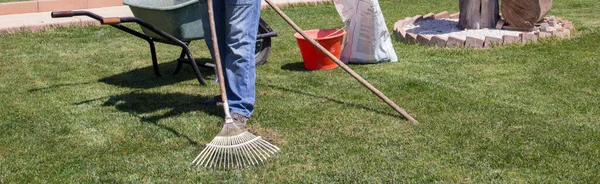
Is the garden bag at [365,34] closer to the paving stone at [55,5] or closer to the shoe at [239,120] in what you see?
the shoe at [239,120]

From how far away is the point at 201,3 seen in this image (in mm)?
4488

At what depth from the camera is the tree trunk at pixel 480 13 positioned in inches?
284

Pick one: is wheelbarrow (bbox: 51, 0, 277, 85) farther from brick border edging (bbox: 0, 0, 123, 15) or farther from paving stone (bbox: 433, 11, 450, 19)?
brick border edging (bbox: 0, 0, 123, 15)

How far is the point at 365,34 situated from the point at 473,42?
114cm

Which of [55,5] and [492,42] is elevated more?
[492,42]

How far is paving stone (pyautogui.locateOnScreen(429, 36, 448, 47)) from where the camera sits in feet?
22.1

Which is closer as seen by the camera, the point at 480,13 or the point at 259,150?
the point at 259,150

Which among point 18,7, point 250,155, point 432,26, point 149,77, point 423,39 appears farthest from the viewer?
point 18,7

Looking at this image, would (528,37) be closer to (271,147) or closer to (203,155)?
(271,147)

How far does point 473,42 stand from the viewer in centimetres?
661

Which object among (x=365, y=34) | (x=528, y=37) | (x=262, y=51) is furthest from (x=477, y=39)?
(x=262, y=51)

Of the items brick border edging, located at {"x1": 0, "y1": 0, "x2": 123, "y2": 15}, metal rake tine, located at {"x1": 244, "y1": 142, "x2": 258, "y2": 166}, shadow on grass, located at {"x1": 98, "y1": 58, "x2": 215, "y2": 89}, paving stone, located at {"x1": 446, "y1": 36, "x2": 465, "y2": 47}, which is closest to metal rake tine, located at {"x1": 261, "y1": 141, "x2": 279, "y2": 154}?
metal rake tine, located at {"x1": 244, "y1": 142, "x2": 258, "y2": 166}

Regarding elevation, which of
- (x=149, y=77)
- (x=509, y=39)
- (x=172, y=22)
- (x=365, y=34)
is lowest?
(x=149, y=77)

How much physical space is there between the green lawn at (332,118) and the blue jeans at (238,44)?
0.20m
